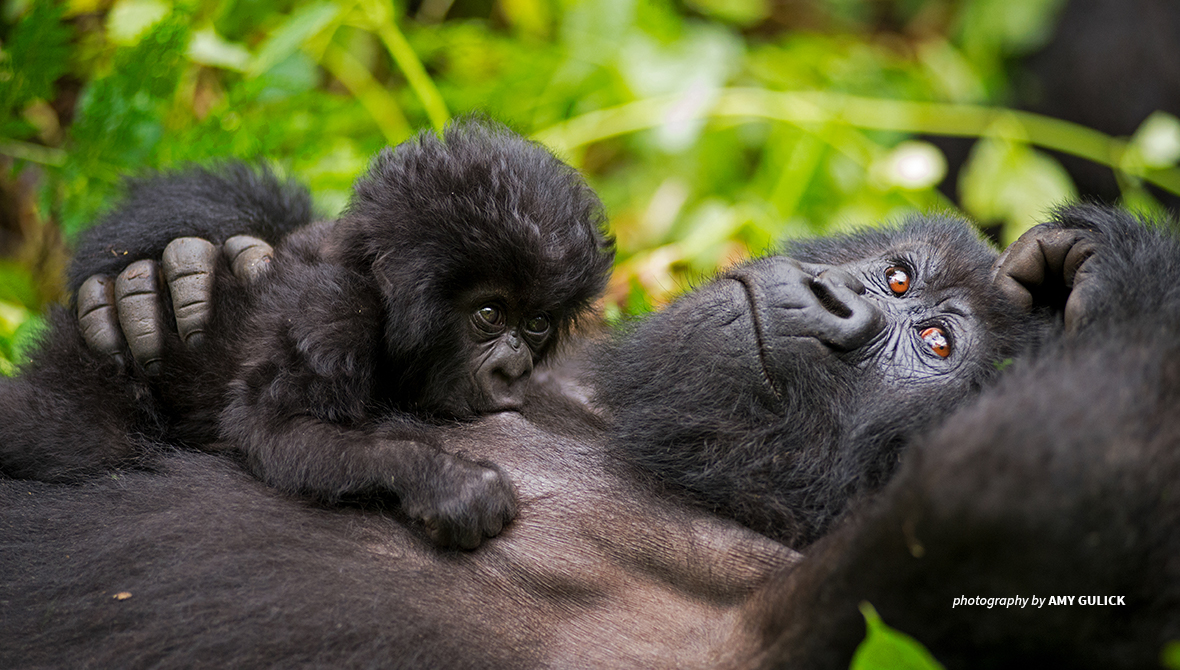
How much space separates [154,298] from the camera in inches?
84.7

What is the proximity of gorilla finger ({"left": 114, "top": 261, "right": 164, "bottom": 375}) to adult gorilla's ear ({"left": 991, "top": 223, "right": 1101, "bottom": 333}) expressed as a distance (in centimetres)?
178

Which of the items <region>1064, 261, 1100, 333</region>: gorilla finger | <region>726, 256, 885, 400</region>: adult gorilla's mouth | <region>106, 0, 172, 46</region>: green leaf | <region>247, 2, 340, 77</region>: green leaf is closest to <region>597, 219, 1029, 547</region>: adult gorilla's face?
<region>726, 256, 885, 400</region>: adult gorilla's mouth

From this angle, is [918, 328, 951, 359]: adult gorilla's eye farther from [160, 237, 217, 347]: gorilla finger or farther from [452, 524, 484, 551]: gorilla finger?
[160, 237, 217, 347]: gorilla finger

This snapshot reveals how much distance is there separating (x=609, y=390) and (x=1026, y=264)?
866 mm

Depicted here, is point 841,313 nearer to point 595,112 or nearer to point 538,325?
point 538,325

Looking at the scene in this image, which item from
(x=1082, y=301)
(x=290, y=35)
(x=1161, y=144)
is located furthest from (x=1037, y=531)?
(x=1161, y=144)

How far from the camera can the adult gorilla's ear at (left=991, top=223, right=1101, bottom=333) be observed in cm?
174

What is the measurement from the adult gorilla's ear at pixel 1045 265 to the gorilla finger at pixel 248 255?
157 centimetres

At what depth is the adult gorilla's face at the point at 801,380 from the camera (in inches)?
69.2

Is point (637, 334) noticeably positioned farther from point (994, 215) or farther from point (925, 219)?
point (994, 215)

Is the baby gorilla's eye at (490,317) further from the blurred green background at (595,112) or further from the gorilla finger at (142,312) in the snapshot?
the gorilla finger at (142,312)

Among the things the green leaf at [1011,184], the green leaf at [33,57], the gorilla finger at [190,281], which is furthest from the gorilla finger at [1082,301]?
the green leaf at [33,57]

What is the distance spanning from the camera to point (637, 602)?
5.68 feet

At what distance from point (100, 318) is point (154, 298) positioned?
13 cm
